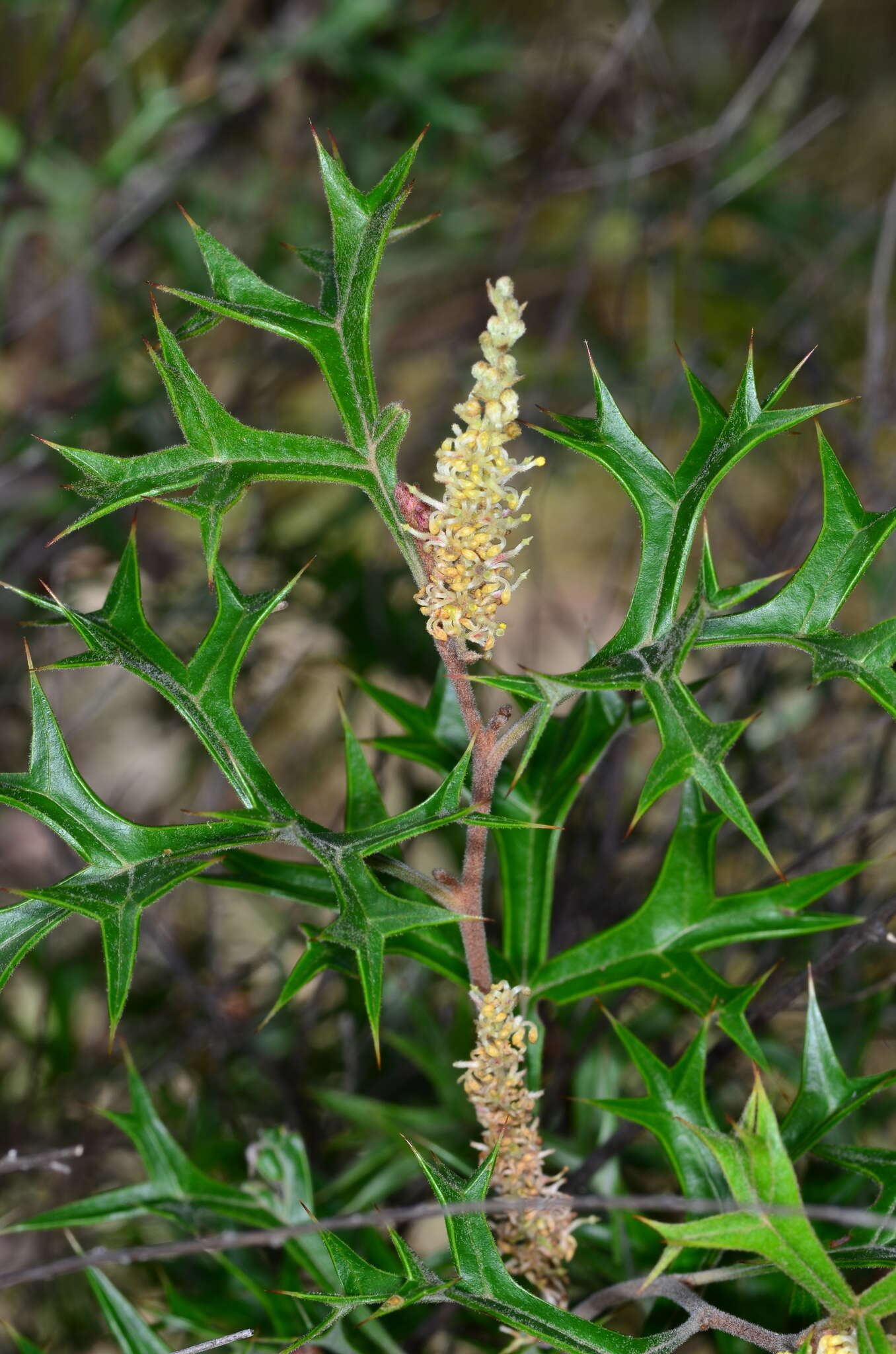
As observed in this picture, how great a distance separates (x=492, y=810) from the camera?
513mm

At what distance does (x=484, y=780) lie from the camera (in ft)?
1.40

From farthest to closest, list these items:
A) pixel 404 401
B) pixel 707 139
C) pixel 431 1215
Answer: pixel 707 139 < pixel 404 401 < pixel 431 1215

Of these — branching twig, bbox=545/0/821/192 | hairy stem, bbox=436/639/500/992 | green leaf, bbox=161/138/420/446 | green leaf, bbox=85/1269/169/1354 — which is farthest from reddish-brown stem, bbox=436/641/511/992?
branching twig, bbox=545/0/821/192

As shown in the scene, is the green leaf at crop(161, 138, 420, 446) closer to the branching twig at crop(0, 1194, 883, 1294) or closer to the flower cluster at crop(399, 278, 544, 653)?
the flower cluster at crop(399, 278, 544, 653)

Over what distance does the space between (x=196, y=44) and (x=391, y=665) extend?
0.93 metres

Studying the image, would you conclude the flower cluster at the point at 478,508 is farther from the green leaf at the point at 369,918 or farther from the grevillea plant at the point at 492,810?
the green leaf at the point at 369,918

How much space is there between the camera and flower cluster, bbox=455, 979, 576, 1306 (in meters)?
0.42

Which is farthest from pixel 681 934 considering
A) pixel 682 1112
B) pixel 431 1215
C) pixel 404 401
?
pixel 404 401

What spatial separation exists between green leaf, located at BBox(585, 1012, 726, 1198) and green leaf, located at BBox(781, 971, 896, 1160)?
0.04 meters

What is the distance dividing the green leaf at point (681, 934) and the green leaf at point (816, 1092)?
0.04 m

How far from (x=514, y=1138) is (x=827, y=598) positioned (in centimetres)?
26

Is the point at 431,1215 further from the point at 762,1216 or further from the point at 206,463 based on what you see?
the point at 206,463

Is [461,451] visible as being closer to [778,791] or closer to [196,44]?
[778,791]

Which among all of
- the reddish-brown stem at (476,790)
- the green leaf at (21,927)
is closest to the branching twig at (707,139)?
the reddish-brown stem at (476,790)
